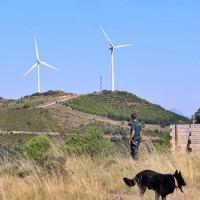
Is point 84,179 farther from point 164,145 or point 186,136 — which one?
point 164,145

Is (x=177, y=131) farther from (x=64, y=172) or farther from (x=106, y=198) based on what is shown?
(x=106, y=198)

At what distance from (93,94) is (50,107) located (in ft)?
97.3

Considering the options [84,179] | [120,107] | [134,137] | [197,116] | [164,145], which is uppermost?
[120,107]

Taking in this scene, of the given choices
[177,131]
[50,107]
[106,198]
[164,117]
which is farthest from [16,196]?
[164,117]

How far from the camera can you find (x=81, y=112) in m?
104

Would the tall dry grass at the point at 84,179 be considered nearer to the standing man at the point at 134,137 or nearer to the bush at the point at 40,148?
the bush at the point at 40,148

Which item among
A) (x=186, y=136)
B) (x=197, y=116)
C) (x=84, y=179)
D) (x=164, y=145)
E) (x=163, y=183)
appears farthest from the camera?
(x=197, y=116)

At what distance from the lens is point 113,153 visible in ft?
41.6

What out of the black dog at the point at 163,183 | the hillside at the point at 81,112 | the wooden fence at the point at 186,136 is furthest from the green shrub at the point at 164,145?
the hillside at the point at 81,112

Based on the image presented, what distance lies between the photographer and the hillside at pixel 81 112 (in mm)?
81181

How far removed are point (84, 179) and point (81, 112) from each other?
95.8 meters

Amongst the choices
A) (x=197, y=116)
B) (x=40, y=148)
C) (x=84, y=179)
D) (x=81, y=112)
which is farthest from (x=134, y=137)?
(x=81, y=112)

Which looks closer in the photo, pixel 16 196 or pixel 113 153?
pixel 16 196

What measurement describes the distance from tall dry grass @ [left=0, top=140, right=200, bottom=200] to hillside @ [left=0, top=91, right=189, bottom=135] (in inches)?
2437
